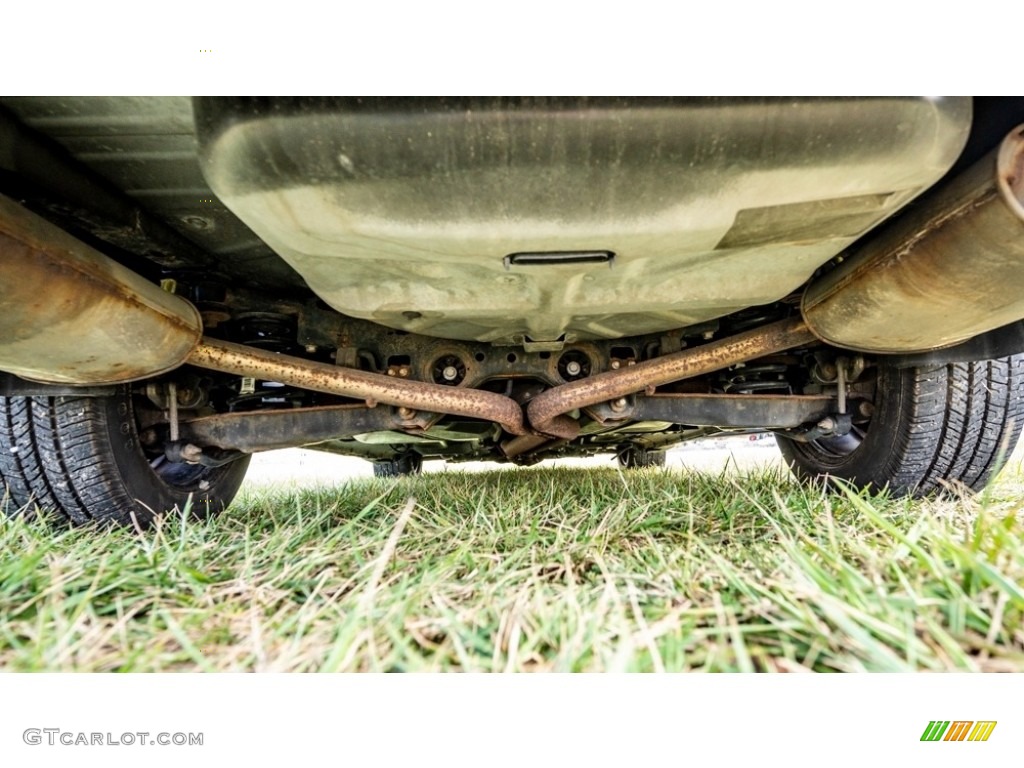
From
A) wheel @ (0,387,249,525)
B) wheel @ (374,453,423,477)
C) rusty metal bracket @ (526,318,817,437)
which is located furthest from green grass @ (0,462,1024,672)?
wheel @ (374,453,423,477)

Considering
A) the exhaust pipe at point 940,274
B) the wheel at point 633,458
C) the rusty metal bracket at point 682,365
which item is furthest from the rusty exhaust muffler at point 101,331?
the wheel at point 633,458

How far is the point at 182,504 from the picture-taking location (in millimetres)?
1106

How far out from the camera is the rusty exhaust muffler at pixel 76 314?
558mm

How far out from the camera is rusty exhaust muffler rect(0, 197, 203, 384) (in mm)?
558

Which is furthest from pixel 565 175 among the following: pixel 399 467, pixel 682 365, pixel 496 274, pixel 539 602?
pixel 399 467

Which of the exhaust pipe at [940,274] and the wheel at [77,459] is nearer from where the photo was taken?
the exhaust pipe at [940,274]

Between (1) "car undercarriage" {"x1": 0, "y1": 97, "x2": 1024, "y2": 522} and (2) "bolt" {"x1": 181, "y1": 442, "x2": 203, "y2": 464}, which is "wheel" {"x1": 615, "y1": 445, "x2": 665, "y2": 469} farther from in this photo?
(2) "bolt" {"x1": 181, "y1": 442, "x2": 203, "y2": 464}

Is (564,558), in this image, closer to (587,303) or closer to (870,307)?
(587,303)

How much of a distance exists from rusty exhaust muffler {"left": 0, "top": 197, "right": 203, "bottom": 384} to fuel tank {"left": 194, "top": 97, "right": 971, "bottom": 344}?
25 centimetres

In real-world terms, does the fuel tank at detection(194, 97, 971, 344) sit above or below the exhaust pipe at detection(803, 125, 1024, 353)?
above
